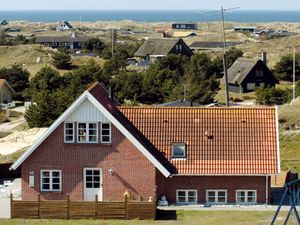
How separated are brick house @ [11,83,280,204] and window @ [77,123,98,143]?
0.04m

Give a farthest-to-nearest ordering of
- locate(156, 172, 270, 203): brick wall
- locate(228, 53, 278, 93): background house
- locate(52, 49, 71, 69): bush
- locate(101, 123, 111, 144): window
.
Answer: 1. locate(52, 49, 71, 69): bush
2. locate(228, 53, 278, 93): background house
3. locate(156, 172, 270, 203): brick wall
4. locate(101, 123, 111, 144): window

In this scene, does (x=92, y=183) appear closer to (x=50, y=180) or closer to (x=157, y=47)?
(x=50, y=180)

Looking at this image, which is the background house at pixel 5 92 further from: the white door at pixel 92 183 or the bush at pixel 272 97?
the white door at pixel 92 183

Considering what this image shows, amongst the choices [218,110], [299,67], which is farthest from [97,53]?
[218,110]

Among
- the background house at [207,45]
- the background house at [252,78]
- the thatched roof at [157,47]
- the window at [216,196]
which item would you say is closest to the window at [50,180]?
the window at [216,196]

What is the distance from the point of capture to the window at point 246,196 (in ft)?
96.1

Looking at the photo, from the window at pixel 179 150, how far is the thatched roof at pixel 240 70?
55510 mm

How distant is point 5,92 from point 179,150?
5715 cm

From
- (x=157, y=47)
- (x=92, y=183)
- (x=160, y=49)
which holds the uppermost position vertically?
(x=157, y=47)

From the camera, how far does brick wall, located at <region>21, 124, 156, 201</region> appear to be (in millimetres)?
28547

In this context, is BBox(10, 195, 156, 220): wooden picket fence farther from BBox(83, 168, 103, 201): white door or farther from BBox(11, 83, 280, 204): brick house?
BBox(83, 168, 103, 201): white door

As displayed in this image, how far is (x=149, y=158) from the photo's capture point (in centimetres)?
2831

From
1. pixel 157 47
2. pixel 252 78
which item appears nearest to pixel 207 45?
pixel 157 47

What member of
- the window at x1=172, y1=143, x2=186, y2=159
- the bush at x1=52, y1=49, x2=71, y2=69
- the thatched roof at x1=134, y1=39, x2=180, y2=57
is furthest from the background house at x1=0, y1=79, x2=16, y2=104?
the window at x1=172, y1=143, x2=186, y2=159
